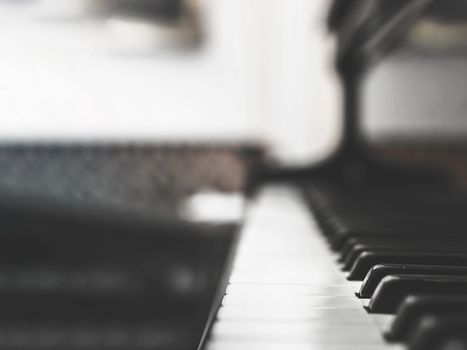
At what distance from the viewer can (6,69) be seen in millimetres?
2689

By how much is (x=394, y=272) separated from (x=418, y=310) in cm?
11

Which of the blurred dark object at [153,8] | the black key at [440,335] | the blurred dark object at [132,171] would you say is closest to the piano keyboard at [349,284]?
the black key at [440,335]

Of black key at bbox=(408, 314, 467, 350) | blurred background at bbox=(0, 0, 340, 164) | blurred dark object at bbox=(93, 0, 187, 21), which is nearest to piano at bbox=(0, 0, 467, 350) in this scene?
black key at bbox=(408, 314, 467, 350)

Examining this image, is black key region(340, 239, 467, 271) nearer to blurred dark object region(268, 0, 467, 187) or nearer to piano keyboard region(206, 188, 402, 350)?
piano keyboard region(206, 188, 402, 350)

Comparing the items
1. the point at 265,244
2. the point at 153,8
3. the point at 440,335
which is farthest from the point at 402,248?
the point at 153,8

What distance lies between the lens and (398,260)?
Answer: 498 millimetres

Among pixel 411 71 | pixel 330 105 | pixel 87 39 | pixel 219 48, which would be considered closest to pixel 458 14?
pixel 411 71

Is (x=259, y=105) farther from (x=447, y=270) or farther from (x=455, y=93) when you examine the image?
(x=447, y=270)

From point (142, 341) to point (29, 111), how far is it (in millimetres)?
1506

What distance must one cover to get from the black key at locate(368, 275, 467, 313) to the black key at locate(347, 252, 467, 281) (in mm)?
85

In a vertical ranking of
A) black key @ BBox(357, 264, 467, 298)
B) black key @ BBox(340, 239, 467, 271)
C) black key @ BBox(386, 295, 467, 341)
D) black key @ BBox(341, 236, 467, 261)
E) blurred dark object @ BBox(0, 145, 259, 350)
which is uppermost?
black key @ BBox(386, 295, 467, 341)

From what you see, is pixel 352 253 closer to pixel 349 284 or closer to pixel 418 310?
pixel 349 284

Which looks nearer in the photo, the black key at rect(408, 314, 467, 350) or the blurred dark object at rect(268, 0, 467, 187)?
the black key at rect(408, 314, 467, 350)

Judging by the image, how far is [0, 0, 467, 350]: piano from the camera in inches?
14.3
